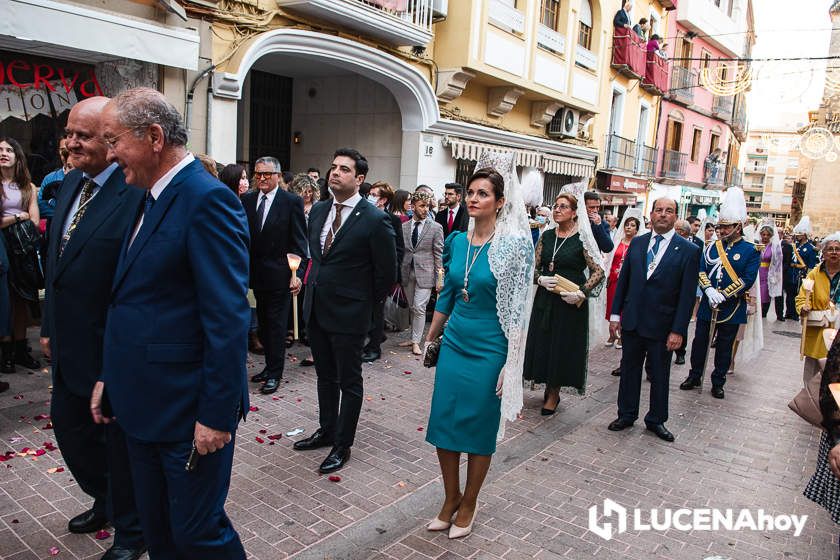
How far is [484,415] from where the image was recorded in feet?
11.8

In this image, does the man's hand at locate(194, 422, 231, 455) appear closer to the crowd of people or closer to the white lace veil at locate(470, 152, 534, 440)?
the crowd of people

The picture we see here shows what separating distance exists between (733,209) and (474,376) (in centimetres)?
544

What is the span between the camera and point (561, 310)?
605cm

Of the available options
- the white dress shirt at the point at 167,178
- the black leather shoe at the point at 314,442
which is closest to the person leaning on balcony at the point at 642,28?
the black leather shoe at the point at 314,442

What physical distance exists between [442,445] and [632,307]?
9.50 feet

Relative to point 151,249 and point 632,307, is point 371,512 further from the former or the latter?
point 632,307

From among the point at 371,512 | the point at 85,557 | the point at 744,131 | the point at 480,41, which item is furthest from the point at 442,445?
the point at 744,131

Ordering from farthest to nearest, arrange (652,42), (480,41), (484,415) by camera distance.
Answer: (652,42) → (480,41) → (484,415)

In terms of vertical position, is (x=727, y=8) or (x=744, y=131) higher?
(x=727, y=8)

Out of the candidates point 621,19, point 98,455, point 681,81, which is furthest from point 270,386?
point 681,81

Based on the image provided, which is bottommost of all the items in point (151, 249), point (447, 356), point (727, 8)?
point (447, 356)

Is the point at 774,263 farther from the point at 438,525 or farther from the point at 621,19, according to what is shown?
the point at 438,525

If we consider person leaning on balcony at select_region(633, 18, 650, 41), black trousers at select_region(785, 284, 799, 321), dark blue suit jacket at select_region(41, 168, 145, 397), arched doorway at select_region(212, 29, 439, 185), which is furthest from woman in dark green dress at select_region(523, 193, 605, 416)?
person leaning on balcony at select_region(633, 18, 650, 41)

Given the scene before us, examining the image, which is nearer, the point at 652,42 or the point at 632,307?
the point at 632,307
